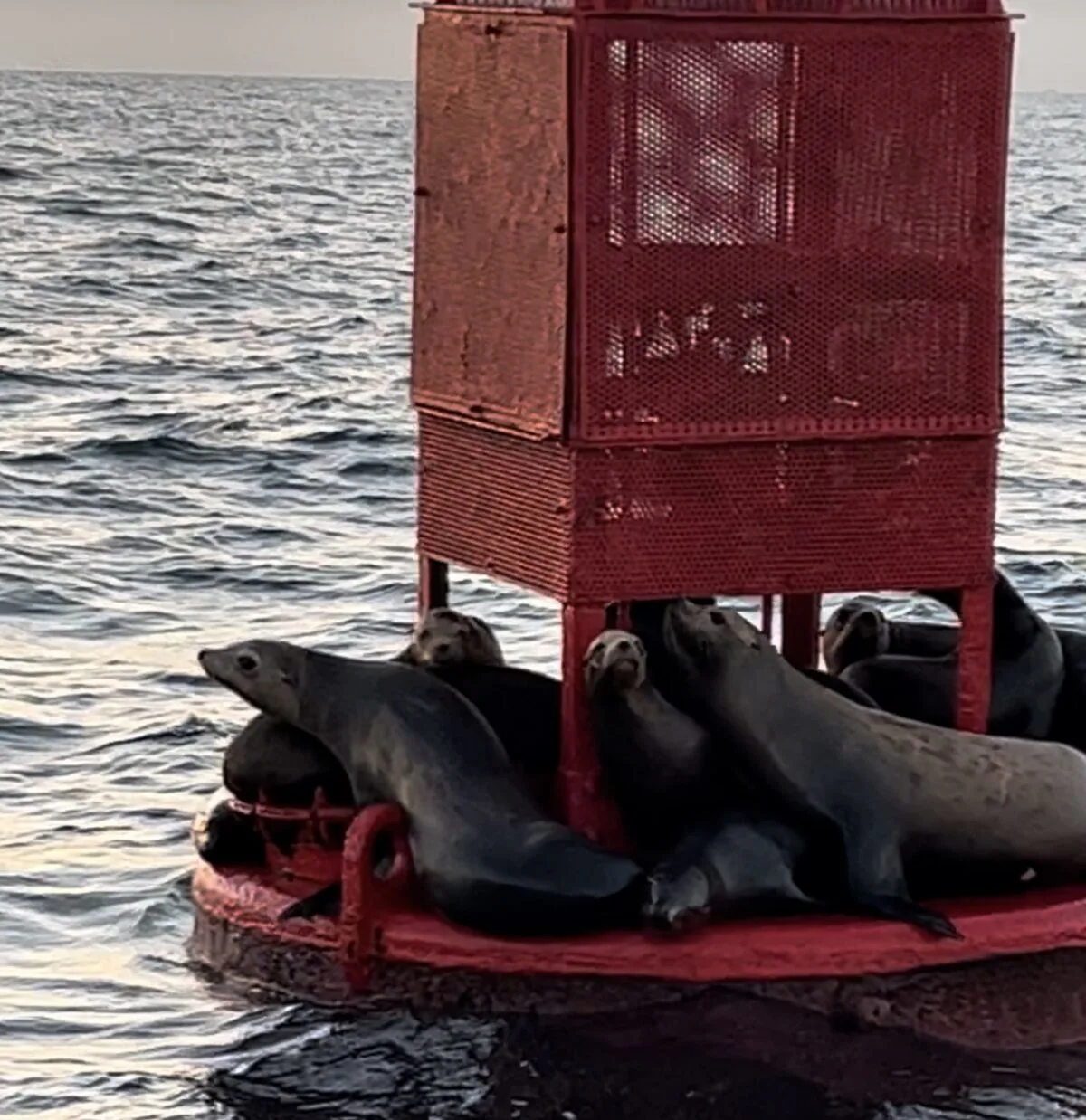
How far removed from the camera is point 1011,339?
35.6m

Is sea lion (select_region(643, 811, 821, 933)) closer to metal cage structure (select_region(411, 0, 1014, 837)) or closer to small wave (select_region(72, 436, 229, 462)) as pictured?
metal cage structure (select_region(411, 0, 1014, 837))

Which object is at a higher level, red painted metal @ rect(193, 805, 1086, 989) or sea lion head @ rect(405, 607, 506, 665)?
sea lion head @ rect(405, 607, 506, 665)

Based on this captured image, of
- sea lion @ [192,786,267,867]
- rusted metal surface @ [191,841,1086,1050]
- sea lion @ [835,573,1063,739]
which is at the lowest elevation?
rusted metal surface @ [191,841,1086,1050]

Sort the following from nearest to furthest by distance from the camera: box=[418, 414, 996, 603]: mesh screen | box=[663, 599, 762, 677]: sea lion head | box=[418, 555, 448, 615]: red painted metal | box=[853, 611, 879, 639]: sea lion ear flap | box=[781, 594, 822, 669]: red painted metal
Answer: box=[418, 414, 996, 603]: mesh screen, box=[663, 599, 762, 677]: sea lion head, box=[418, 555, 448, 615]: red painted metal, box=[853, 611, 879, 639]: sea lion ear flap, box=[781, 594, 822, 669]: red painted metal

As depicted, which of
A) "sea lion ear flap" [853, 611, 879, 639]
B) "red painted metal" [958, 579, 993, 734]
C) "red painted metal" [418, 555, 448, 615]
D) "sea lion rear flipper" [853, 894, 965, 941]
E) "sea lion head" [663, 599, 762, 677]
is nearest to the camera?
"sea lion rear flipper" [853, 894, 965, 941]

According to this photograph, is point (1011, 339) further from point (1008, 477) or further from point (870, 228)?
point (870, 228)

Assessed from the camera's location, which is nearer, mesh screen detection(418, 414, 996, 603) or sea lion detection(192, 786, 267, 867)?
mesh screen detection(418, 414, 996, 603)

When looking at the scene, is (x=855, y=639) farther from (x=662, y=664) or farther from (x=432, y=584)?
(x=432, y=584)

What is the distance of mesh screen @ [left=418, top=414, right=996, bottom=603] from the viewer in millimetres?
10891

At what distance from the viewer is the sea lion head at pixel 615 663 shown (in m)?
10.7

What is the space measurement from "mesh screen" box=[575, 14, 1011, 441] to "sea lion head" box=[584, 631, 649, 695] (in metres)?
0.56

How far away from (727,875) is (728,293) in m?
1.59

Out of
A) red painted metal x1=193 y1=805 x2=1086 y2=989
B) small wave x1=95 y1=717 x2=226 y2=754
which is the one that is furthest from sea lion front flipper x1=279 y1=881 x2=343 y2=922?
small wave x1=95 y1=717 x2=226 y2=754

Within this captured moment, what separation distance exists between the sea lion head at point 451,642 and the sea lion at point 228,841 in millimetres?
697
